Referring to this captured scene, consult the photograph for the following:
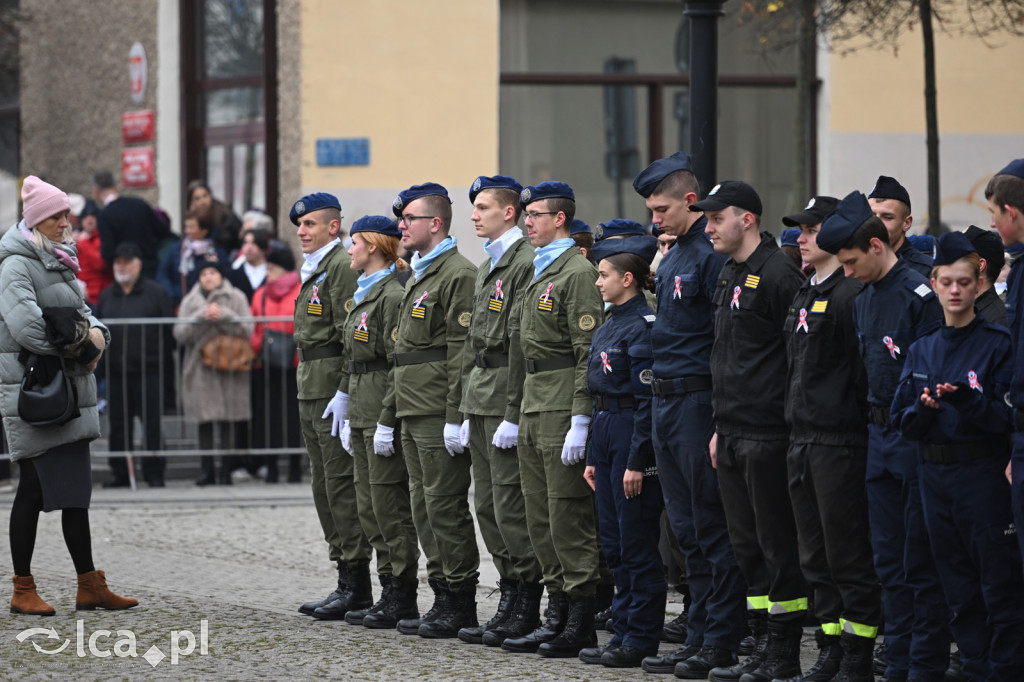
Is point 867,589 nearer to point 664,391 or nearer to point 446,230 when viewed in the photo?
point 664,391

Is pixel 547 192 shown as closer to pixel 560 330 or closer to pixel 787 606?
pixel 560 330

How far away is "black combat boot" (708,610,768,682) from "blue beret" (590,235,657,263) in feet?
5.53

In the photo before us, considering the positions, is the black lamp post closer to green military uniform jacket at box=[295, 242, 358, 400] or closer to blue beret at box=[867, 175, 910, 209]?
blue beret at box=[867, 175, 910, 209]

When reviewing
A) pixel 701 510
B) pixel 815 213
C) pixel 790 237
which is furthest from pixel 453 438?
pixel 815 213

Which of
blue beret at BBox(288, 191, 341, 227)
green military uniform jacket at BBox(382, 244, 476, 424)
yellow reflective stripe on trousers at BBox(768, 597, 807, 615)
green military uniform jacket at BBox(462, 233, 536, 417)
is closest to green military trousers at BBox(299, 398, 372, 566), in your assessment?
green military uniform jacket at BBox(382, 244, 476, 424)

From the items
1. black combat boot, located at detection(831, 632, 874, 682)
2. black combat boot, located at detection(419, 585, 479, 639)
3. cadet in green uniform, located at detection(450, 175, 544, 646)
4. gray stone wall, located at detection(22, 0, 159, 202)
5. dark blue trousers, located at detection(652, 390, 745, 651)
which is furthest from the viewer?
gray stone wall, located at detection(22, 0, 159, 202)

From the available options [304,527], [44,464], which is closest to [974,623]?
[44,464]

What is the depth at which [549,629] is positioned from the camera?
8.05m

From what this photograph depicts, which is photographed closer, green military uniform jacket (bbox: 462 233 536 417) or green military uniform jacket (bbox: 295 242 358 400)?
green military uniform jacket (bbox: 462 233 536 417)

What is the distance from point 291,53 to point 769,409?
1068 cm

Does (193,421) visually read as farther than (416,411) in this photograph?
Yes

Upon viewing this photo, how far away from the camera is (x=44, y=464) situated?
901 cm

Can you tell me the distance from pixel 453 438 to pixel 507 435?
1.33 feet

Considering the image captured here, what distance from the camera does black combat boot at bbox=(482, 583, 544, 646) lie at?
27.0 ft
